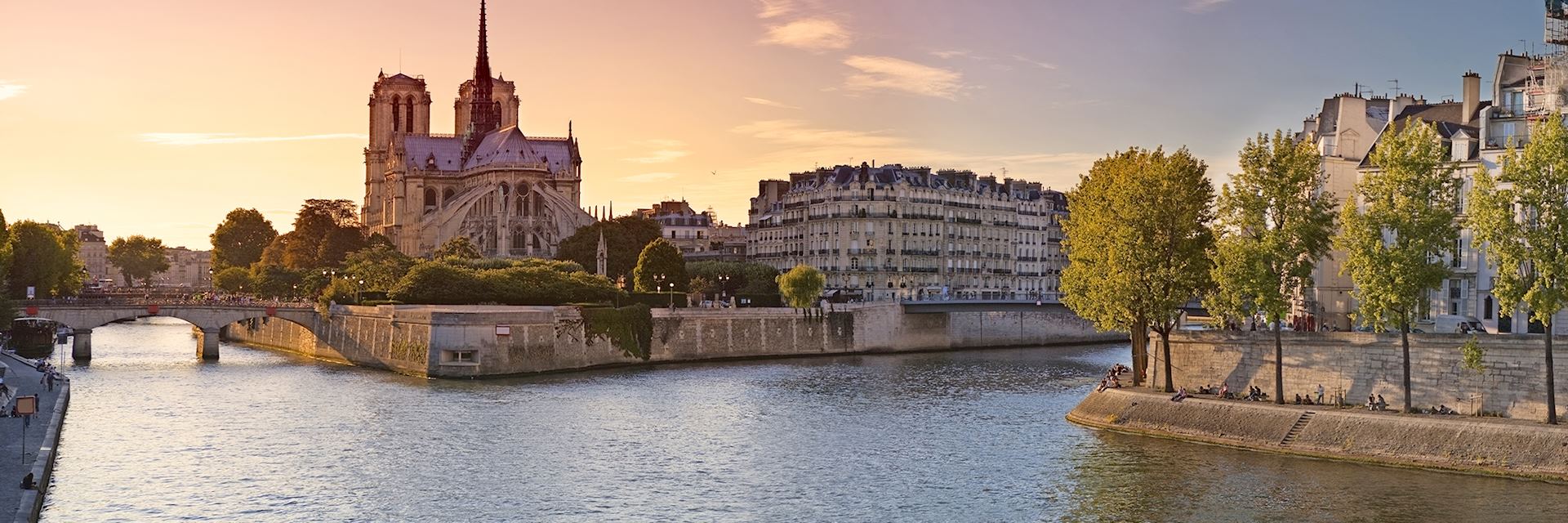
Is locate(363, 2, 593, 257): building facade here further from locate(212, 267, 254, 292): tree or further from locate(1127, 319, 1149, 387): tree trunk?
locate(1127, 319, 1149, 387): tree trunk

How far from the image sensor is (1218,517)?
36094 millimetres

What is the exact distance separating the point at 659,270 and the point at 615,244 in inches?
833

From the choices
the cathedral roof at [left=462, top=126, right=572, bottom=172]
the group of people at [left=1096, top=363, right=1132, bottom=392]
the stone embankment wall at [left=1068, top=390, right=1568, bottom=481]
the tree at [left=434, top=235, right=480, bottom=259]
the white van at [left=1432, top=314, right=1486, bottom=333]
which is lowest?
the stone embankment wall at [left=1068, top=390, right=1568, bottom=481]

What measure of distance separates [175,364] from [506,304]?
1713 cm

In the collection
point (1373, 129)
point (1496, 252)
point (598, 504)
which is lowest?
point (598, 504)

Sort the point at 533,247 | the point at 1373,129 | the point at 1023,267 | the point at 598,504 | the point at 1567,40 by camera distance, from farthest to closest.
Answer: the point at 533,247 < the point at 1023,267 < the point at 1373,129 < the point at 1567,40 < the point at 598,504

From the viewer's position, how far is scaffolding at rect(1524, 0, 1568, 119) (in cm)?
5150

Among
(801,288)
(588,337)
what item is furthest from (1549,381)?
(801,288)

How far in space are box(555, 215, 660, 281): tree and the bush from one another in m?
29.9

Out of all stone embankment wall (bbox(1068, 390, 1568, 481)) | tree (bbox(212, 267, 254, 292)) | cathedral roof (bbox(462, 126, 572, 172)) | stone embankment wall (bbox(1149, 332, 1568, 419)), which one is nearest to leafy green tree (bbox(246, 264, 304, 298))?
tree (bbox(212, 267, 254, 292))

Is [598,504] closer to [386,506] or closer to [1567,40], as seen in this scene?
[386,506]

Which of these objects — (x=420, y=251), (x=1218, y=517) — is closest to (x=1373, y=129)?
(x=1218, y=517)

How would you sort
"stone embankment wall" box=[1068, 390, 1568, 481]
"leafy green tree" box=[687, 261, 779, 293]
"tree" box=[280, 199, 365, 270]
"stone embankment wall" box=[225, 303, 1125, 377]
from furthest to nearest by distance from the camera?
1. "tree" box=[280, 199, 365, 270]
2. "leafy green tree" box=[687, 261, 779, 293]
3. "stone embankment wall" box=[225, 303, 1125, 377]
4. "stone embankment wall" box=[1068, 390, 1568, 481]

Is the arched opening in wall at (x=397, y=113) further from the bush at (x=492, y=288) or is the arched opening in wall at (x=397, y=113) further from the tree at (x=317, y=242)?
the bush at (x=492, y=288)
